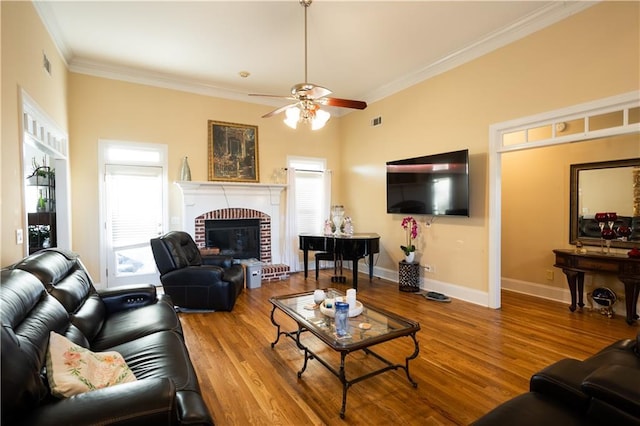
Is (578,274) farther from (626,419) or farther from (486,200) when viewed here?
(626,419)

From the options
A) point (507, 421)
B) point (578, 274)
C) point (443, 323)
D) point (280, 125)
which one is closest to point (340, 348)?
point (507, 421)

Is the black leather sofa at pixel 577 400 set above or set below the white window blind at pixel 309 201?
below

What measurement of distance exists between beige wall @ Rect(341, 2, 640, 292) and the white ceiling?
24cm

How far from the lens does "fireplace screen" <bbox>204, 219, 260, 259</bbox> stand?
5.70 meters

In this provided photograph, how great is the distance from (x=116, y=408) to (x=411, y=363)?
7.37ft

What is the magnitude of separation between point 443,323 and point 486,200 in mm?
1706

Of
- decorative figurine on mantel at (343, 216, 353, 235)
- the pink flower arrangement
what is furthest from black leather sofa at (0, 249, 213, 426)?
the pink flower arrangement

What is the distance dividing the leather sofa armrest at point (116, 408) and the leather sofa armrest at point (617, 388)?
1660 mm

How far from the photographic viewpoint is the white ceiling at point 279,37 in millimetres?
3375

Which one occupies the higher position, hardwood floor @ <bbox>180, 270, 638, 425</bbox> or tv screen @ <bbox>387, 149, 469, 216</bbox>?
tv screen @ <bbox>387, 149, 469, 216</bbox>

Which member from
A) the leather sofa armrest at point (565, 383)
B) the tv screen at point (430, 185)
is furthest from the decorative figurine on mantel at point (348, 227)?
the leather sofa armrest at point (565, 383)

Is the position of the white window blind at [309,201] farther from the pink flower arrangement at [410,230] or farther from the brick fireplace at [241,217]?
→ the pink flower arrangement at [410,230]

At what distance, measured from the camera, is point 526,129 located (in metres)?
3.80

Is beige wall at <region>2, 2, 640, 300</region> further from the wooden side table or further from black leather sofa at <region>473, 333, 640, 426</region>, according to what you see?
black leather sofa at <region>473, 333, 640, 426</region>
